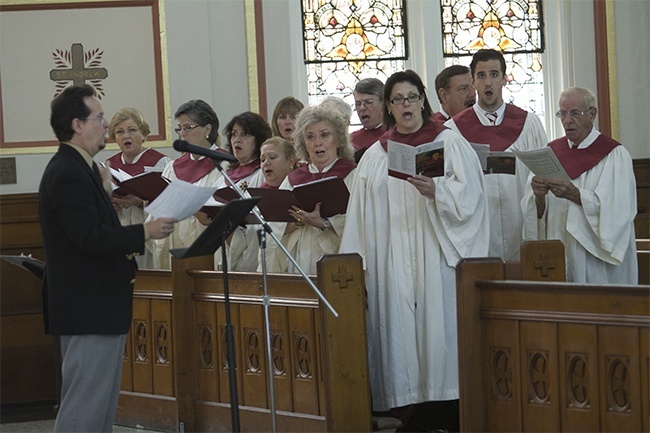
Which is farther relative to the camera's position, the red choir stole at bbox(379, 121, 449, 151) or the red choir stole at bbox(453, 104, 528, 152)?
the red choir stole at bbox(453, 104, 528, 152)

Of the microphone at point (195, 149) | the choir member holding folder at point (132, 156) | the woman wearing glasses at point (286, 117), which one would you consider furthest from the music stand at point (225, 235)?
the choir member holding folder at point (132, 156)

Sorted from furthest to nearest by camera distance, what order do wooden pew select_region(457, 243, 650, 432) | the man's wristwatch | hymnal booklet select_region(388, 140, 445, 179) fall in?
the man's wristwatch < hymnal booklet select_region(388, 140, 445, 179) < wooden pew select_region(457, 243, 650, 432)

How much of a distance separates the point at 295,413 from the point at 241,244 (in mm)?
1536

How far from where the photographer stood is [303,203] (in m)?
5.56

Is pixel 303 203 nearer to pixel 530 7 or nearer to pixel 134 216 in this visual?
pixel 134 216

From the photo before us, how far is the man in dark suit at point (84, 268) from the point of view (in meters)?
4.14

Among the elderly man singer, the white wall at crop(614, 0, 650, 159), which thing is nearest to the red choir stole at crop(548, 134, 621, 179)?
the elderly man singer

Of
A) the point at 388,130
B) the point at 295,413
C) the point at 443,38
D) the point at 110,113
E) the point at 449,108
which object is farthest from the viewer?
the point at 443,38

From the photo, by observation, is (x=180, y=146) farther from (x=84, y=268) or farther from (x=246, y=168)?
(x=246, y=168)

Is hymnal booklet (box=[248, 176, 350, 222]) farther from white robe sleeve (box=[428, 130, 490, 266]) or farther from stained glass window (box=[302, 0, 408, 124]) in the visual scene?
stained glass window (box=[302, 0, 408, 124])

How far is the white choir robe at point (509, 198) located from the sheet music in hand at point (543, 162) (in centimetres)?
72

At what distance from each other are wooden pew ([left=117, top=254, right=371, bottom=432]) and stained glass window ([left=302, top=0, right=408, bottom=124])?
3750mm

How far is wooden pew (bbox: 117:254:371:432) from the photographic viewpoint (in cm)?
512

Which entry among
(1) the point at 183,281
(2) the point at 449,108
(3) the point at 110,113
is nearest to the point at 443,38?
(2) the point at 449,108
